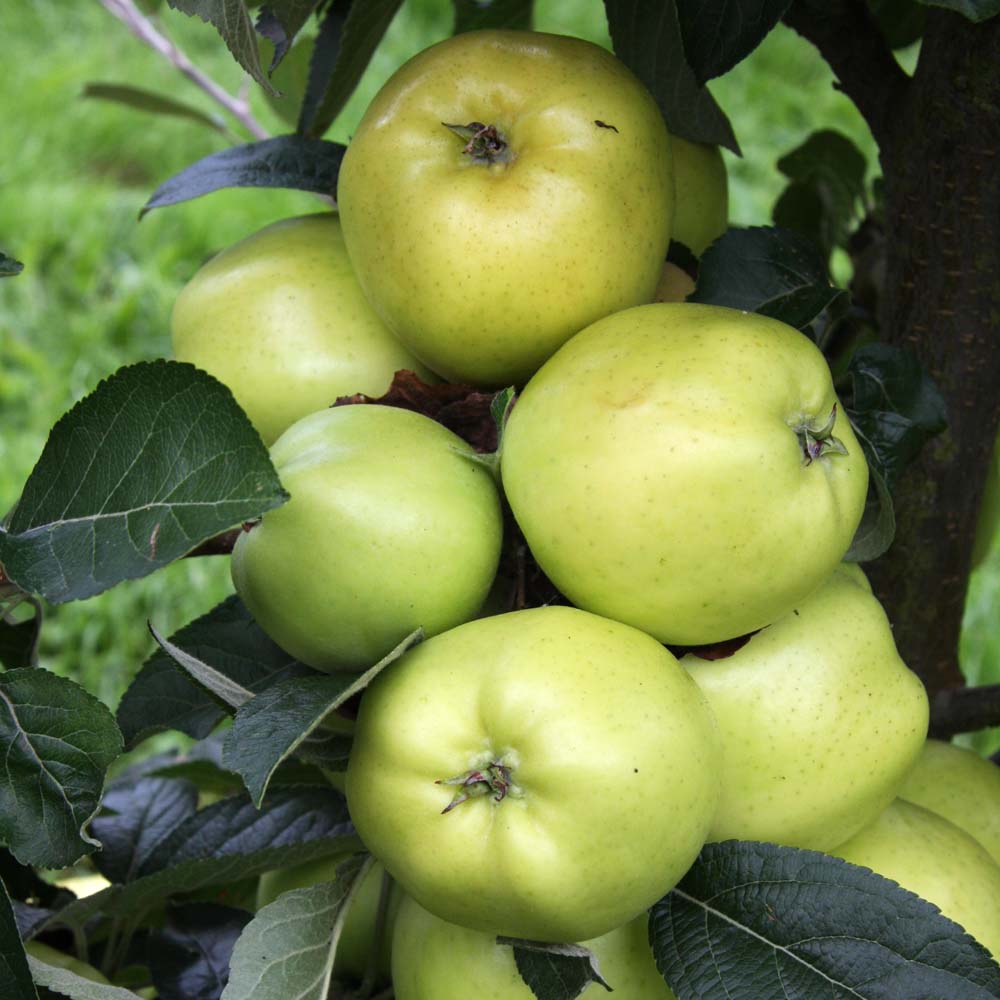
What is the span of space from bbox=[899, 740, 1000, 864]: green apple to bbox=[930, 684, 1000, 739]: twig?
0.21 ft

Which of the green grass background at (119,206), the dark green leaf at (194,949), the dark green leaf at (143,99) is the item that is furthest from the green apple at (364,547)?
the green grass background at (119,206)

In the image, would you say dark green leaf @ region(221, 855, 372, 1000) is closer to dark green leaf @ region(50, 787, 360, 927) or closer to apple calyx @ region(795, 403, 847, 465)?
dark green leaf @ region(50, 787, 360, 927)

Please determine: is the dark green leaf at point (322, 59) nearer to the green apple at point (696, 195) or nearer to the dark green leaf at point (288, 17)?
the dark green leaf at point (288, 17)

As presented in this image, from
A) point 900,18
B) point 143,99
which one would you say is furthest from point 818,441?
point 143,99

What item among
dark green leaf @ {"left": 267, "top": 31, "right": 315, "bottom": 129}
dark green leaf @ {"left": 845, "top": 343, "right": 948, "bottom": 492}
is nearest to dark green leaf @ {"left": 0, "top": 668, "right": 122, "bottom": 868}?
dark green leaf @ {"left": 845, "top": 343, "right": 948, "bottom": 492}

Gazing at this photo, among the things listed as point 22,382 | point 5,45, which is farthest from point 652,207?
point 5,45

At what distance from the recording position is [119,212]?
3.06 meters

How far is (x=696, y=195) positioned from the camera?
88 cm

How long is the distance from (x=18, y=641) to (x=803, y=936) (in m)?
0.51

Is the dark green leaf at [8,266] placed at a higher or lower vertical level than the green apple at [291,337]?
higher

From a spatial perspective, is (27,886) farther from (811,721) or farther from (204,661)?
(811,721)

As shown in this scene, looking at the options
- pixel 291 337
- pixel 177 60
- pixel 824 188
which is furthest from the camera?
pixel 177 60

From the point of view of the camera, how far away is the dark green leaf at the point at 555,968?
24.4 inches

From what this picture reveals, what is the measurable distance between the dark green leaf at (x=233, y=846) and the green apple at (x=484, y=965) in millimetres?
118
